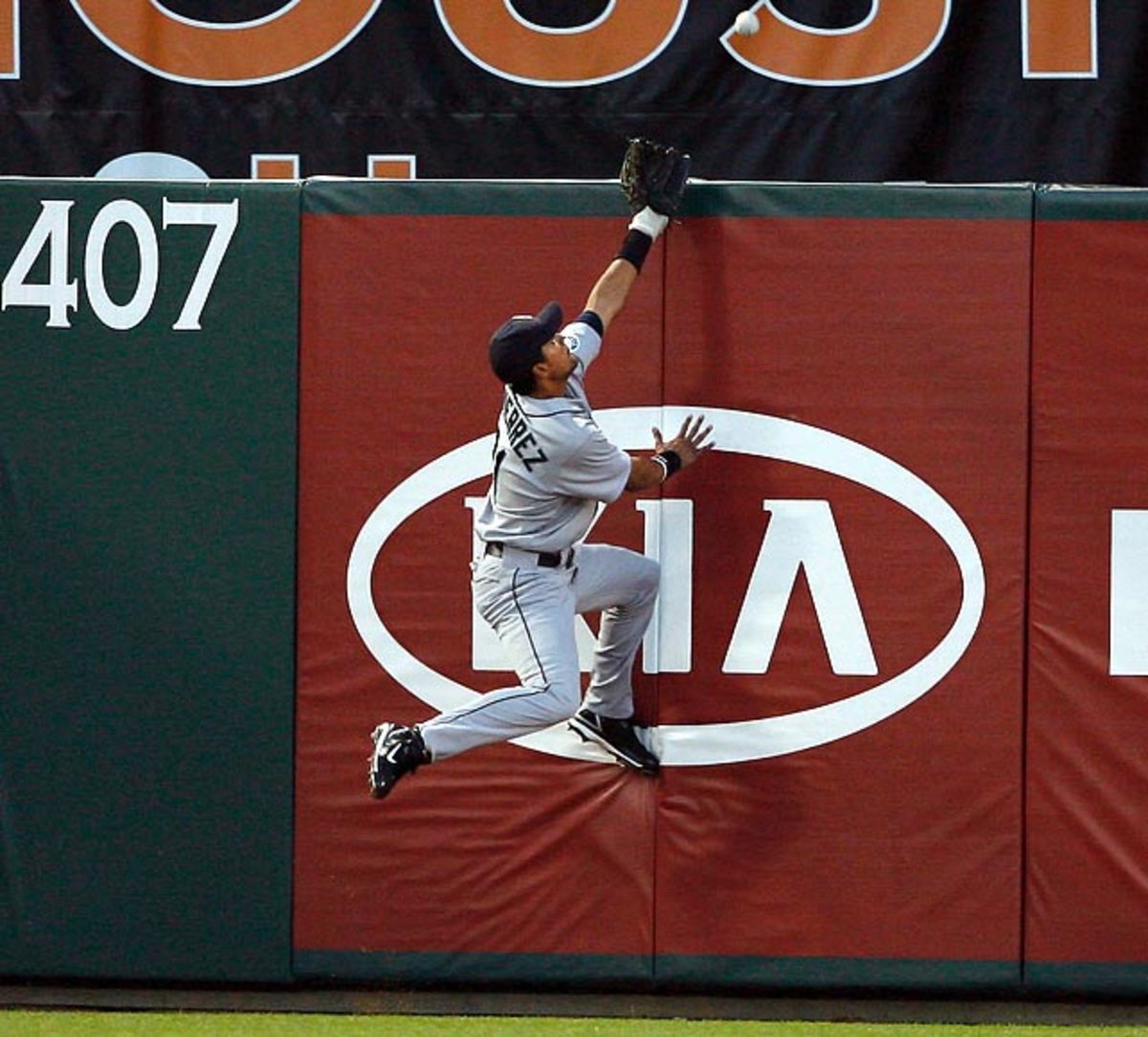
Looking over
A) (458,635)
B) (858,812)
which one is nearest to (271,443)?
(458,635)

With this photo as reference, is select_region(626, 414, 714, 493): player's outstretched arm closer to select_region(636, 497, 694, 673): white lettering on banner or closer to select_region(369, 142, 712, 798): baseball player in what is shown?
select_region(369, 142, 712, 798): baseball player

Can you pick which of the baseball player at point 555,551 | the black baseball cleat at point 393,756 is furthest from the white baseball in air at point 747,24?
the black baseball cleat at point 393,756

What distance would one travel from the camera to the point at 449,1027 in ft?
18.7

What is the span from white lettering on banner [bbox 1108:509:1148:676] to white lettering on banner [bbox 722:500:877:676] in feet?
2.49

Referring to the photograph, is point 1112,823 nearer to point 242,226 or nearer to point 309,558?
point 309,558

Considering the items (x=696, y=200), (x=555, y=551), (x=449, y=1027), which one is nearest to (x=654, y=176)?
(x=696, y=200)

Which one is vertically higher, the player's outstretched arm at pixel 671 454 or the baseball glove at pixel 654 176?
the baseball glove at pixel 654 176

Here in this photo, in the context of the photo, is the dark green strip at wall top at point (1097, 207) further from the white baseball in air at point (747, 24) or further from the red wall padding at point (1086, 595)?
the white baseball in air at point (747, 24)

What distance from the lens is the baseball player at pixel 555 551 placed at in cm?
537

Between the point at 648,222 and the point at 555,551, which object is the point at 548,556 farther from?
the point at 648,222

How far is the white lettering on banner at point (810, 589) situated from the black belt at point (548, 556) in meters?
0.63

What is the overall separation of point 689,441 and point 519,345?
2.19 feet

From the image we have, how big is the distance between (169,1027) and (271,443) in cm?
184

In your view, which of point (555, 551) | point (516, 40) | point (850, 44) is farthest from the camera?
point (516, 40)
